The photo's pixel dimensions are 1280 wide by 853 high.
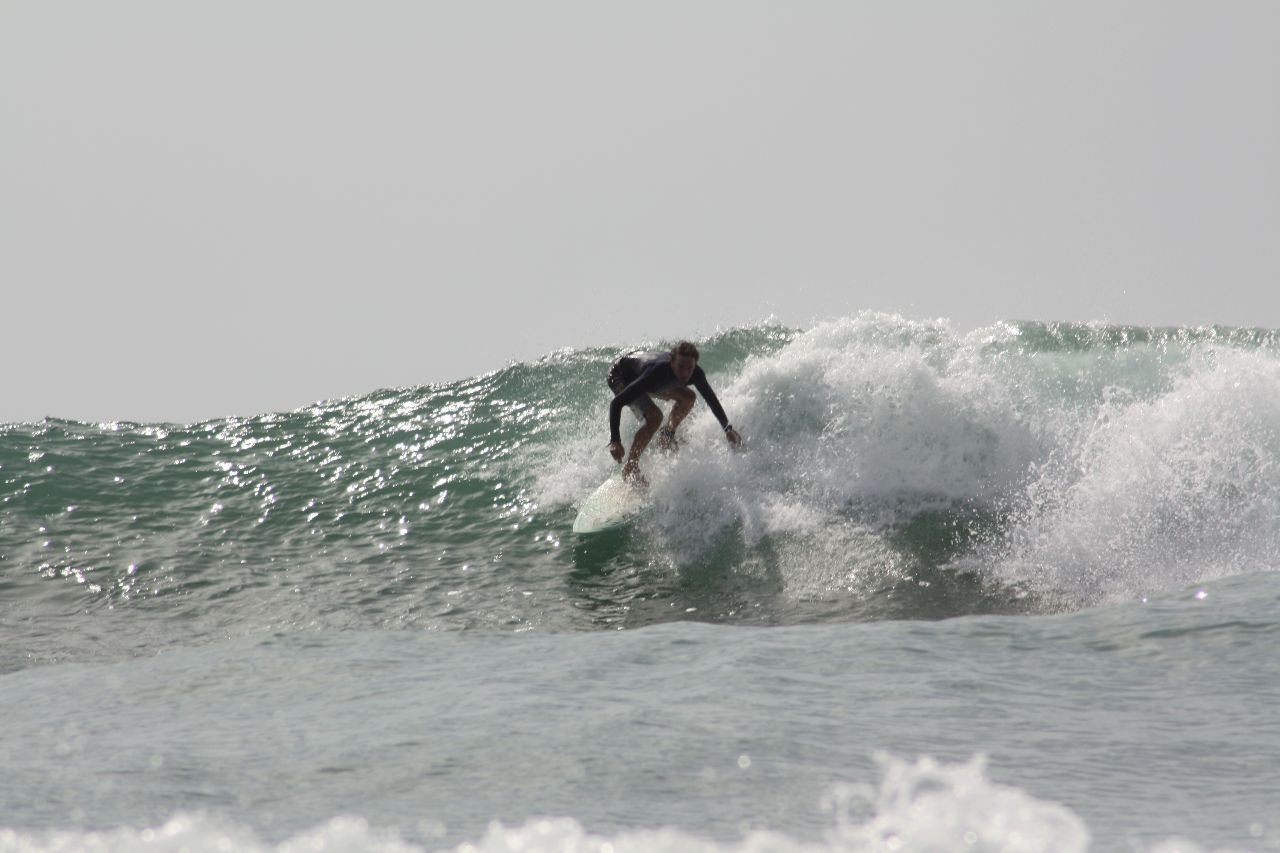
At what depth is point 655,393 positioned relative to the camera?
10500mm

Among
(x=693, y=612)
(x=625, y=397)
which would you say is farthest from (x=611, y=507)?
(x=693, y=612)

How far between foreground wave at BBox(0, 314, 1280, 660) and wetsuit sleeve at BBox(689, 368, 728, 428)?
0.36 meters

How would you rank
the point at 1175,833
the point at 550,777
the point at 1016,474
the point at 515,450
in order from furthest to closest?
the point at 515,450
the point at 1016,474
the point at 550,777
the point at 1175,833

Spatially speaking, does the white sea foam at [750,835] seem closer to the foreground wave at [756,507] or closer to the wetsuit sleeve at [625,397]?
the foreground wave at [756,507]

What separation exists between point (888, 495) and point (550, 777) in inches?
240

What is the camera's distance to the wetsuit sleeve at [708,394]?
10234 mm

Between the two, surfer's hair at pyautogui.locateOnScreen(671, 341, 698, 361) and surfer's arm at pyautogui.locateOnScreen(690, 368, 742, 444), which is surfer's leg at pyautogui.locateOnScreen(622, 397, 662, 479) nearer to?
surfer's arm at pyautogui.locateOnScreen(690, 368, 742, 444)

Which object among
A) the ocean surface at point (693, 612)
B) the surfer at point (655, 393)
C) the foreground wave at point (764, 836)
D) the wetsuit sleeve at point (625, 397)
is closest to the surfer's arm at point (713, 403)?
the surfer at point (655, 393)

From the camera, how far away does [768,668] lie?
6.02 m

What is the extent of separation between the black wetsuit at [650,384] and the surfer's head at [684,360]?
1.6 inches

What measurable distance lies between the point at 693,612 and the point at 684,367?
2.40 metres

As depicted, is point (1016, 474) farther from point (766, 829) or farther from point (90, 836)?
point (90, 836)

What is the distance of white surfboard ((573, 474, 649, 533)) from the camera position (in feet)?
33.3

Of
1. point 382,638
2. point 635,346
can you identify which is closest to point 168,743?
point 382,638
